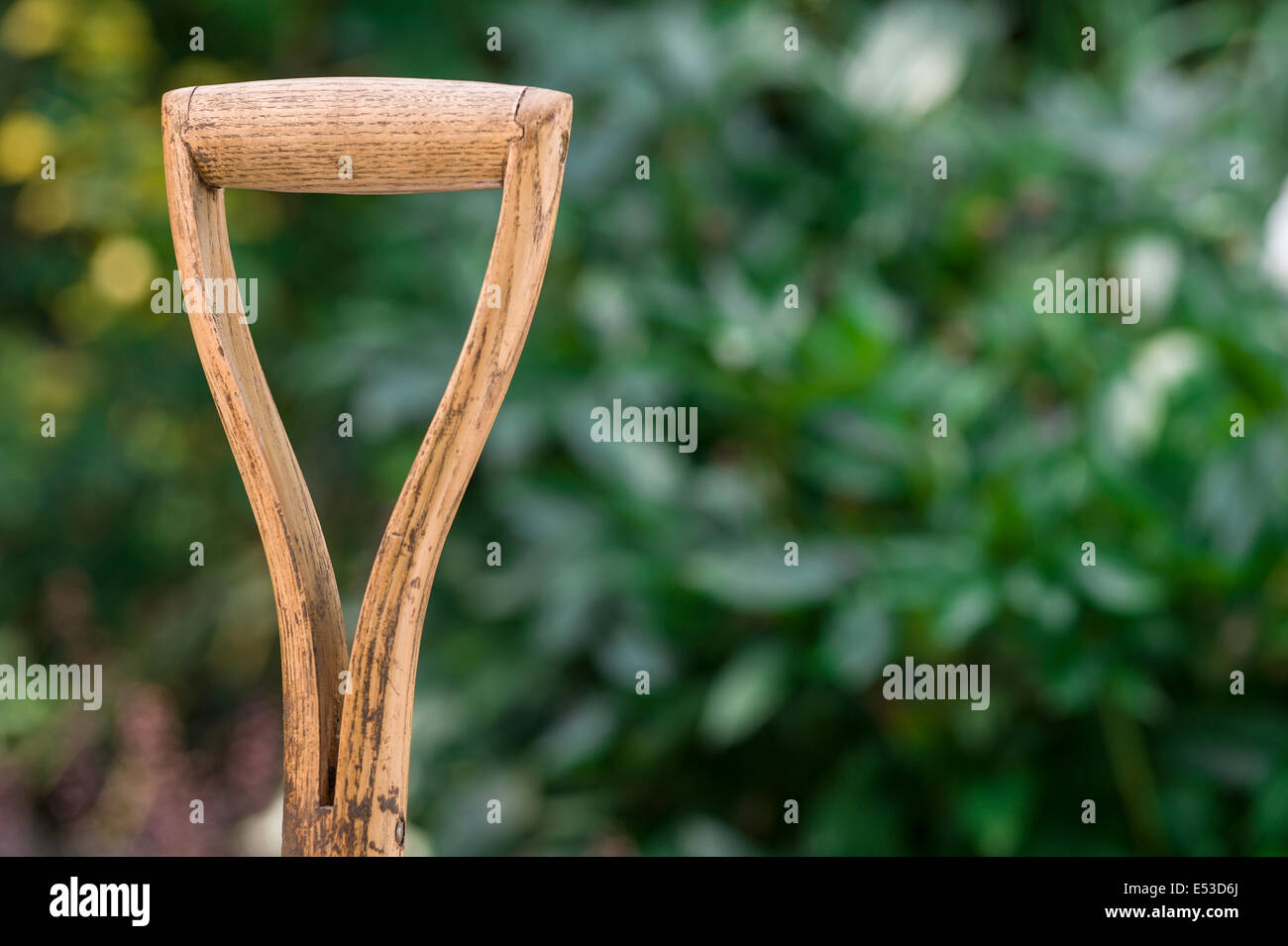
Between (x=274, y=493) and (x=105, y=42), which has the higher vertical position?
→ (x=105, y=42)

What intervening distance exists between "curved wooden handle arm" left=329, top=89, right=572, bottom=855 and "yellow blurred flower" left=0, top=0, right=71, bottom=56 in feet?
4.78

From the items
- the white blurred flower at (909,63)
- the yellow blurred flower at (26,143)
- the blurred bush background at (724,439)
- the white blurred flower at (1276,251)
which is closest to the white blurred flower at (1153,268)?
the blurred bush background at (724,439)

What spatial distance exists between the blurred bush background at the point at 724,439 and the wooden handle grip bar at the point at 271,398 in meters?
0.70

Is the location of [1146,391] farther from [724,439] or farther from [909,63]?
[909,63]

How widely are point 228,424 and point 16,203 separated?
5.42ft

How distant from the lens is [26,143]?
1.50m

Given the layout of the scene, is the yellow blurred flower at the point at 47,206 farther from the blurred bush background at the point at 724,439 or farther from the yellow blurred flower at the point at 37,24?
the yellow blurred flower at the point at 37,24

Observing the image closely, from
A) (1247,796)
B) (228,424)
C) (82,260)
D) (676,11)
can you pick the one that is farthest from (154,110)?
(1247,796)

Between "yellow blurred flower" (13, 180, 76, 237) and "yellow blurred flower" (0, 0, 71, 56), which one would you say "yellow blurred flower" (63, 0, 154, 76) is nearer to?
"yellow blurred flower" (0, 0, 71, 56)

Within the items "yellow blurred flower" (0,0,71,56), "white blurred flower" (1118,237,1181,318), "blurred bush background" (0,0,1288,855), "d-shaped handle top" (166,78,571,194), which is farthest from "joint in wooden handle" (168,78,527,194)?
"yellow blurred flower" (0,0,71,56)

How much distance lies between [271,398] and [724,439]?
898mm

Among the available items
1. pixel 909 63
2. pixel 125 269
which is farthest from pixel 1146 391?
pixel 125 269

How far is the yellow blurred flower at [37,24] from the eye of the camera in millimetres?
1501

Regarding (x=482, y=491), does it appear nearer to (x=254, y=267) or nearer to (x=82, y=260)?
(x=254, y=267)
